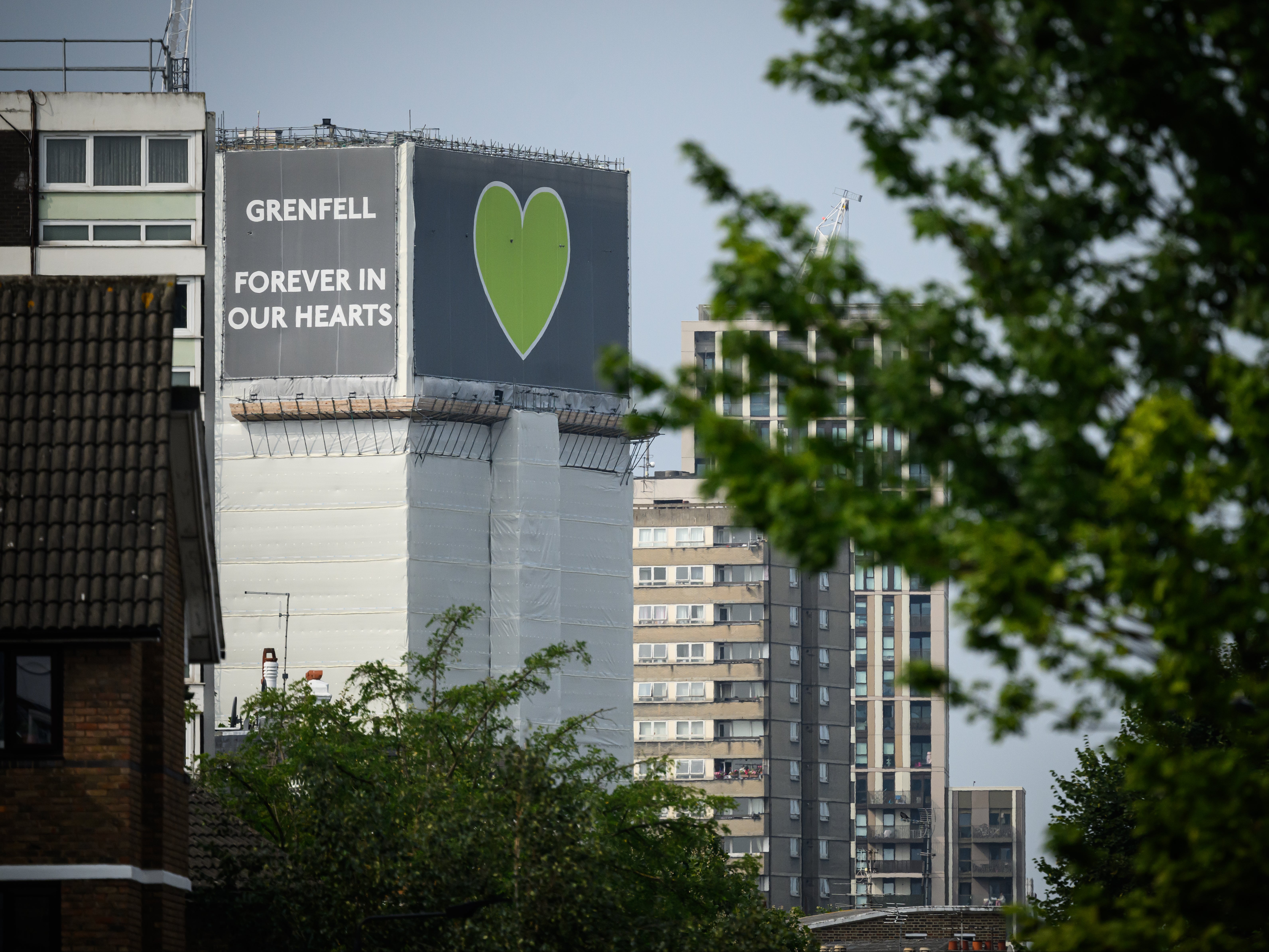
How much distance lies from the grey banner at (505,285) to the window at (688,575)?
165 ft

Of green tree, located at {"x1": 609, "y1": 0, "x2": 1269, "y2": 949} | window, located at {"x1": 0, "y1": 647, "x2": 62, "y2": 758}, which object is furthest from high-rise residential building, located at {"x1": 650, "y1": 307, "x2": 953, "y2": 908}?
green tree, located at {"x1": 609, "y1": 0, "x2": 1269, "y2": 949}

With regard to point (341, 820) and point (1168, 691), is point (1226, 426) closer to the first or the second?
point (1168, 691)

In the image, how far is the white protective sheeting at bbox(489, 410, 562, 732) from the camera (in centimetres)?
11088

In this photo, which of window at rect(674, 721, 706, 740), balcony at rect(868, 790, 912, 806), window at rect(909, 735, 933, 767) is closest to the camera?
window at rect(674, 721, 706, 740)

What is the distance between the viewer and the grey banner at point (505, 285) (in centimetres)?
11188

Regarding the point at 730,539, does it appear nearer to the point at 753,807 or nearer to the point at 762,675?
the point at 762,675

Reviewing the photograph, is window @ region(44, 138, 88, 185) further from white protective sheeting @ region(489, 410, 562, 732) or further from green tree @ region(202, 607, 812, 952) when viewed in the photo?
white protective sheeting @ region(489, 410, 562, 732)

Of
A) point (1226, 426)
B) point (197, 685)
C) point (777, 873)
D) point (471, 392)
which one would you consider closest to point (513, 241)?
point (471, 392)

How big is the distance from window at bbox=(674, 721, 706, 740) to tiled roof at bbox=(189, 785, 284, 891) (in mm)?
135431

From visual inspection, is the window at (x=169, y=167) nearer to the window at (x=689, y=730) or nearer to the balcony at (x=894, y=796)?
the window at (x=689, y=730)

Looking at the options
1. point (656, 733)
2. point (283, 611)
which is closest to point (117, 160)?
point (283, 611)

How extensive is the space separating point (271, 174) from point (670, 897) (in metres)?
75.7

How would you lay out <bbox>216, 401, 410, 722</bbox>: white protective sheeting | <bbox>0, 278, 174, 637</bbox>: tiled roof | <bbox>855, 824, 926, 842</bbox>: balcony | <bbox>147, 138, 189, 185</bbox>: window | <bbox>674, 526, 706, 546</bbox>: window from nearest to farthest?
1. <bbox>0, 278, 174, 637</bbox>: tiled roof
2. <bbox>147, 138, 189, 185</bbox>: window
3. <bbox>216, 401, 410, 722</bbox>: white protective sheeting
4. <bbox>674, 526, 706, 546</bbox>: window
5. <bbox>855, 824, 926, 842</bbox>: balcony

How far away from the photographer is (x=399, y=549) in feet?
358
